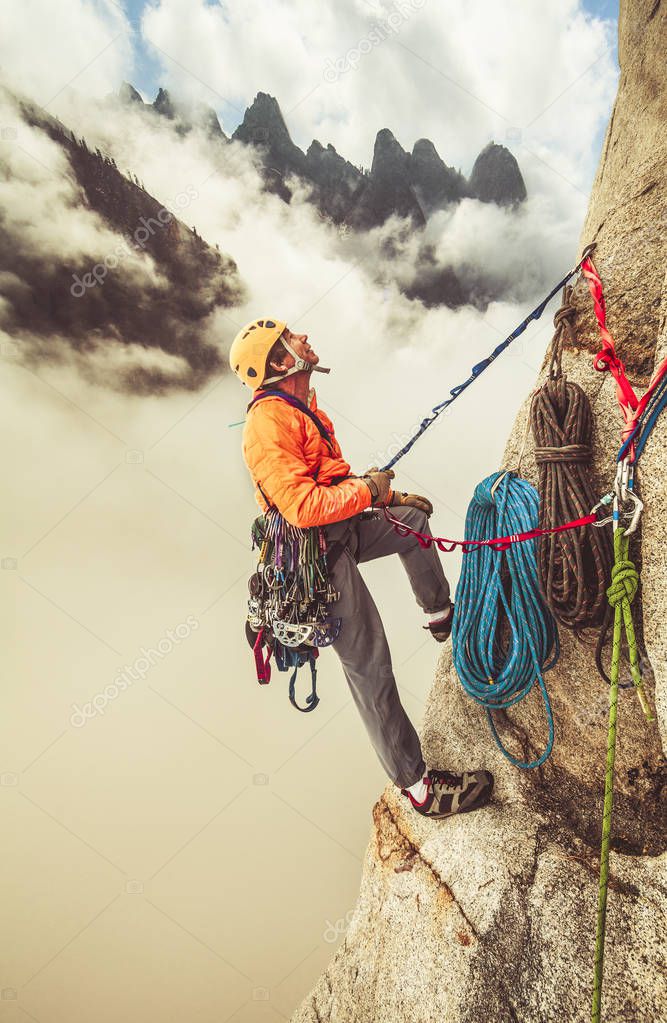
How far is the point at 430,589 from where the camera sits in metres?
2.74

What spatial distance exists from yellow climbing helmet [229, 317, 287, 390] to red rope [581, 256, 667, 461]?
53.6 inches

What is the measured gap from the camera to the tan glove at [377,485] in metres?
2.21

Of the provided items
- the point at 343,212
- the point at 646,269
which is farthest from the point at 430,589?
the point at 343,212

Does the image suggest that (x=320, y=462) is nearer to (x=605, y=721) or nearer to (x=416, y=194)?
(x=605, y=721)

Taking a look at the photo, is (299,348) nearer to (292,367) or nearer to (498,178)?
(292,367)

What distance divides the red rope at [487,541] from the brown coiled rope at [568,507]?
5 centimetres

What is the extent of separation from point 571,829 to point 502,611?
0.97 metres

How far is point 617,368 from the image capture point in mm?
1842

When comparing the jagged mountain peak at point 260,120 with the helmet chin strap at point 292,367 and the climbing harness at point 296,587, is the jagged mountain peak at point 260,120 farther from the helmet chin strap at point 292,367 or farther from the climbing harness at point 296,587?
the climbing harness at point 296,587

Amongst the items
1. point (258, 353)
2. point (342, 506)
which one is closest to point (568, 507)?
point (342, 506)

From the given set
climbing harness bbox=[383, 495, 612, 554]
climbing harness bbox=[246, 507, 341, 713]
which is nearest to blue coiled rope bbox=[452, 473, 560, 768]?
climbing harness bbox=[383, 495, 612, 554]

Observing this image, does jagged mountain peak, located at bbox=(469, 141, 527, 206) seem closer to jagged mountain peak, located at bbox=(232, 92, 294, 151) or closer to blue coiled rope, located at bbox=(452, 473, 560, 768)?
jagged mountain peak, located at bbox=(232, 92, 294, 151)

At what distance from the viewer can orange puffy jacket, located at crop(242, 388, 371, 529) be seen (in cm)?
209

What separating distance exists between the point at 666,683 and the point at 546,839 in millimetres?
1124
